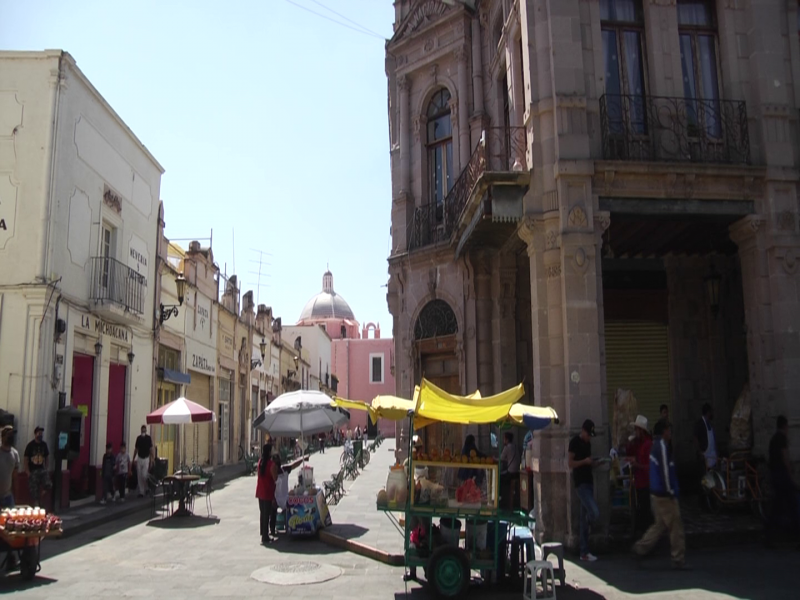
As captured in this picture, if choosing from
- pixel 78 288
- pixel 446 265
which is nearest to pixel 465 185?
pixel 446 265

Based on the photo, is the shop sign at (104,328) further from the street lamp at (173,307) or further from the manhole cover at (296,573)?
the manhole cover at (296,573)

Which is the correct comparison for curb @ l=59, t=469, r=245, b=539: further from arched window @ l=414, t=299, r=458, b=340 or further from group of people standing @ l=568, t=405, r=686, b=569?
group of people standing @ l=568, t=405, r=686, b=569

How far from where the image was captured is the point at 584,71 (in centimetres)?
1157

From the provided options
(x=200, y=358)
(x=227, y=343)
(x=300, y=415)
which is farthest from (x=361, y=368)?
(x=300, y=415)

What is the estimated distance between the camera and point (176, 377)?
912 inches

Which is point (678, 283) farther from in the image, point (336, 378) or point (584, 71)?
point (336, 378)

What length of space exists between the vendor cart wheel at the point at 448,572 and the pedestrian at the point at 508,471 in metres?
0.90

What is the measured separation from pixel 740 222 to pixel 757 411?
303cm

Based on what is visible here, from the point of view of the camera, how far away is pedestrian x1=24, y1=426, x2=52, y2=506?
1351cm

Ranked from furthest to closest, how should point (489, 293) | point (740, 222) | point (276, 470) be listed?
point (489, 293) < point (276, 470) < point (740, 222)

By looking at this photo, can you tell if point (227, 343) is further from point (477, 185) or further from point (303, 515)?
point (477, 185)

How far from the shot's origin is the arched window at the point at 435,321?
16547mm

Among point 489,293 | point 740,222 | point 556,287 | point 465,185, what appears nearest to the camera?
point 556,287

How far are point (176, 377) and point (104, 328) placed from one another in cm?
547
